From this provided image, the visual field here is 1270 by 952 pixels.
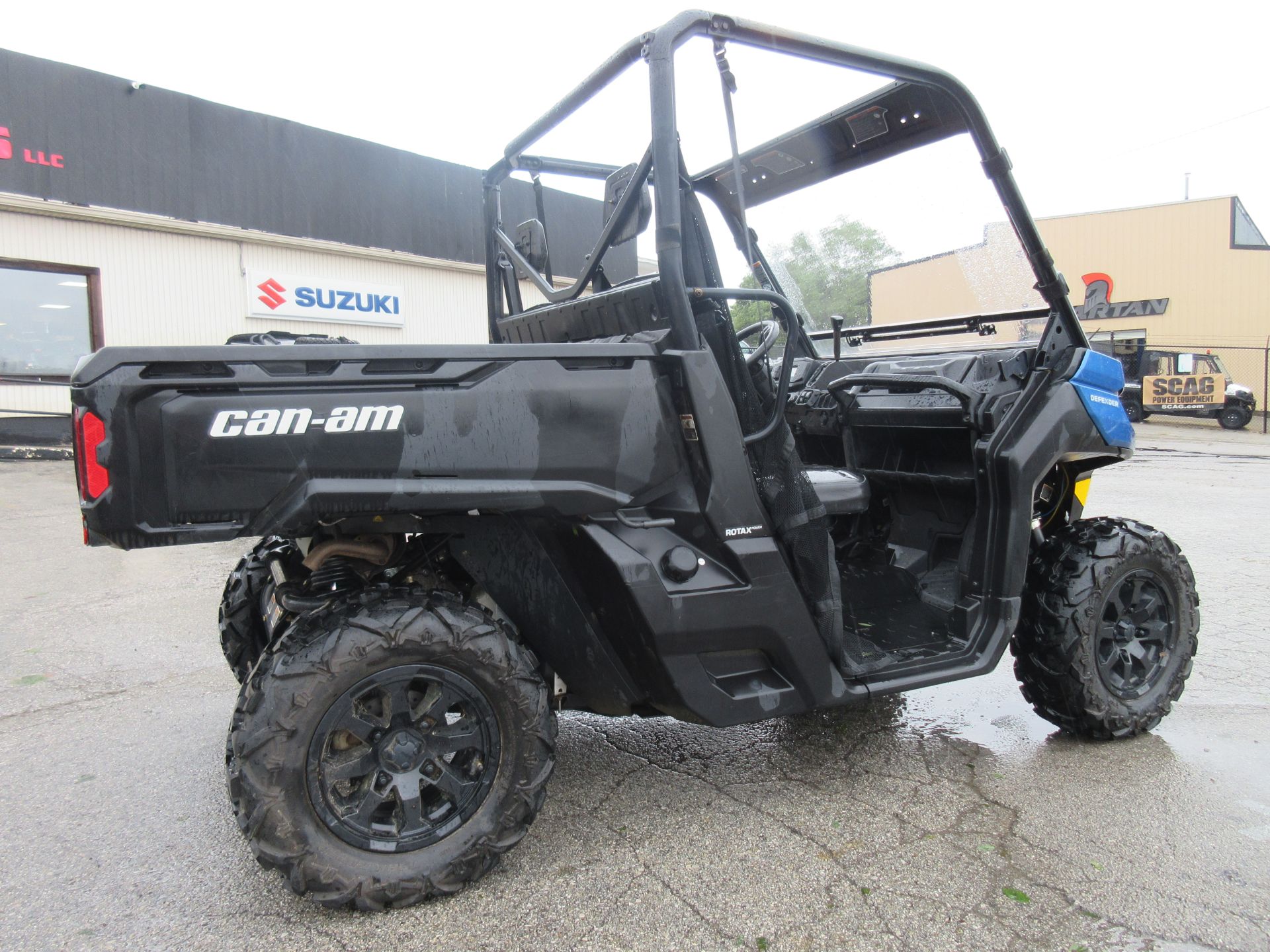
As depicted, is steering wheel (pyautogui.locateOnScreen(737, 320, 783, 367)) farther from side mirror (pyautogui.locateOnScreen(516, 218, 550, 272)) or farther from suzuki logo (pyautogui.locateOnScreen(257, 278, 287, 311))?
suzuki logo (pyautogui.locateOnScreen(257, 278, 287, 311))

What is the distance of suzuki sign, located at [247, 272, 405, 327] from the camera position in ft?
47.8

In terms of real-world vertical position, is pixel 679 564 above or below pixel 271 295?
below

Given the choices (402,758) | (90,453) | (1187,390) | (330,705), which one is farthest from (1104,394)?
(1187,390)

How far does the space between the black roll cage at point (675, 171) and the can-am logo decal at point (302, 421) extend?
2.83 feet

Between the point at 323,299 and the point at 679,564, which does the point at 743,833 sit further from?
the point at 323,299

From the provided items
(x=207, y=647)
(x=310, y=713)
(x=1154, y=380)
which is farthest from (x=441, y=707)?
(x=1154, y=380)

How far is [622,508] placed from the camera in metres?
2.48

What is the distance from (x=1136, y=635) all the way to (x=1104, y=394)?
0.95 m

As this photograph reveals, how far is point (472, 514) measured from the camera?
8.13 feet

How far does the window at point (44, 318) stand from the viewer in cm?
1220

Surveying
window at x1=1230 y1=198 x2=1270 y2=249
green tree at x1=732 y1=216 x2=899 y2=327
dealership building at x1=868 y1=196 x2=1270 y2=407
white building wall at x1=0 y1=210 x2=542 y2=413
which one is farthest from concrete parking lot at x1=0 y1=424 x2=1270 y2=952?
window at x1=1230 y1=198 x2=1270 y2=249

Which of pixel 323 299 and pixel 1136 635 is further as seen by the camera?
pixel 323 299

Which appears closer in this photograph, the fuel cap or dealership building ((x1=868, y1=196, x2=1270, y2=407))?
the fuel cap

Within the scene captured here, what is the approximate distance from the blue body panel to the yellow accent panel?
10.5 inches
